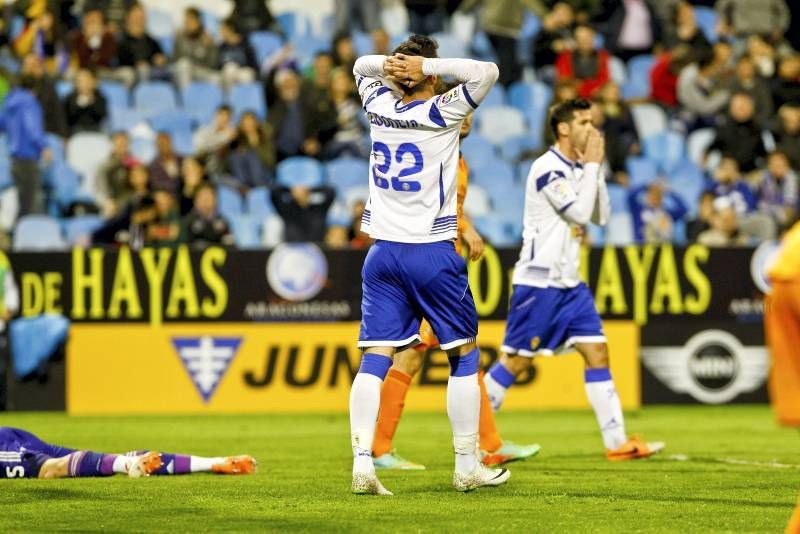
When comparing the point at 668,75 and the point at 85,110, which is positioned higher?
the point at 668,75

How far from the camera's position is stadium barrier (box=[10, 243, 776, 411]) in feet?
49.8

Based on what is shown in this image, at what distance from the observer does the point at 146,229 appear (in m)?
16.6

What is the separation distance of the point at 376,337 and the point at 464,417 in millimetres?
609

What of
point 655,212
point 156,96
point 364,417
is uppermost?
point 156,96

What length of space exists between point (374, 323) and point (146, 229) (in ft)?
30.9

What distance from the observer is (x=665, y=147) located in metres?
20.5

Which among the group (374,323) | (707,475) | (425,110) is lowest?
(707,475)

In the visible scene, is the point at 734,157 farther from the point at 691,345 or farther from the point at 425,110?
the point at 425,110

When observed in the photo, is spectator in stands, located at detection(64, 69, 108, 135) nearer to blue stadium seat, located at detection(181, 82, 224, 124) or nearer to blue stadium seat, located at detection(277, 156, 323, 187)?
blue stadium seat, located at detection(181, 82, 224, 124)

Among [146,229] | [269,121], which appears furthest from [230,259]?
[269,121]

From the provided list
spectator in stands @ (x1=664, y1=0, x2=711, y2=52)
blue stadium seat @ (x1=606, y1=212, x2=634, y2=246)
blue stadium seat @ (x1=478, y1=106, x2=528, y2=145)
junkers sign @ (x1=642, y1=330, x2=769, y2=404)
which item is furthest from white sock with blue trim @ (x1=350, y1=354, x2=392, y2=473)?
spectator in stands @ (x1=664, y1=0, x2=711, y2=52)

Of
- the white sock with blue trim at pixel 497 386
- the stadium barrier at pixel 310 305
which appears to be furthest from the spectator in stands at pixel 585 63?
the white sock with blue trim at pixel 497 386

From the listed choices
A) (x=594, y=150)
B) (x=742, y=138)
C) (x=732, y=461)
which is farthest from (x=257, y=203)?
(x=732, y=461)

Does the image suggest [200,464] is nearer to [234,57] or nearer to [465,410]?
[465,410]
